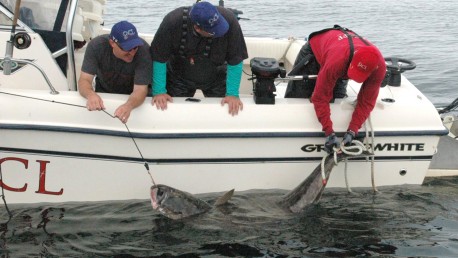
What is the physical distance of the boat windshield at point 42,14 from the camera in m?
5.07

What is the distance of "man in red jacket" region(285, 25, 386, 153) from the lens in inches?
189

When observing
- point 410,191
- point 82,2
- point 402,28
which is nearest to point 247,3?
point 402,28

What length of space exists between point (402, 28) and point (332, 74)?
41.9ft

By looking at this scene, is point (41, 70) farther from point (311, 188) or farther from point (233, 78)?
point (311, 188)

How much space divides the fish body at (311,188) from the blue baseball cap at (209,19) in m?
1.49

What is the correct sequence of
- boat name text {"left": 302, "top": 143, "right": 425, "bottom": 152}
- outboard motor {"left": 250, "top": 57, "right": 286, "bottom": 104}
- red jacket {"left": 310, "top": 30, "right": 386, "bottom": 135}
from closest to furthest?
red jacket {"left": 310, "top": 30, "right": 386, "bottom": 135} → outboard motor {"left": 250, "top": 57, "right": 286, "bottom": 104} → boat name text {"left": 302, "top": 143, "right": 425, "bottom": 152}

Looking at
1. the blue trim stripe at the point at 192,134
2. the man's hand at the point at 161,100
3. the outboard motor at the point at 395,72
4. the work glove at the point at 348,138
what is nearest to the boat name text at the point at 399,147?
the blue trim stripe at the point at 192,134

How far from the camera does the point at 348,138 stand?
16.9 feet

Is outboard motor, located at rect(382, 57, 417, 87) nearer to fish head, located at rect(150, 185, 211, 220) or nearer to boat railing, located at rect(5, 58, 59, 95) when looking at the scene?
fish head, located at rect(150, 185, 211, 220)

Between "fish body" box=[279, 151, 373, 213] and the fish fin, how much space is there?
0.52 meters

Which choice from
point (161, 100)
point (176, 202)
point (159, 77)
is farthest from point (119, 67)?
point (176, 202)

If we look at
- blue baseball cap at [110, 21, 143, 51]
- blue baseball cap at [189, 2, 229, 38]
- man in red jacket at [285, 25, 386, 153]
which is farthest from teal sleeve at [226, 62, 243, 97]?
blue baseball cap at [110, 21, 143, 51]

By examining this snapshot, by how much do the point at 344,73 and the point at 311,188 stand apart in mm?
1055

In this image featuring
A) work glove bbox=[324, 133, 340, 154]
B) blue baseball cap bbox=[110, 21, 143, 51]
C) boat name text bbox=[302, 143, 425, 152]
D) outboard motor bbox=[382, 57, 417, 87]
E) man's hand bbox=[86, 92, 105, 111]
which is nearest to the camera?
blue baseball cap bbox=[110, 21, 143, 51]
